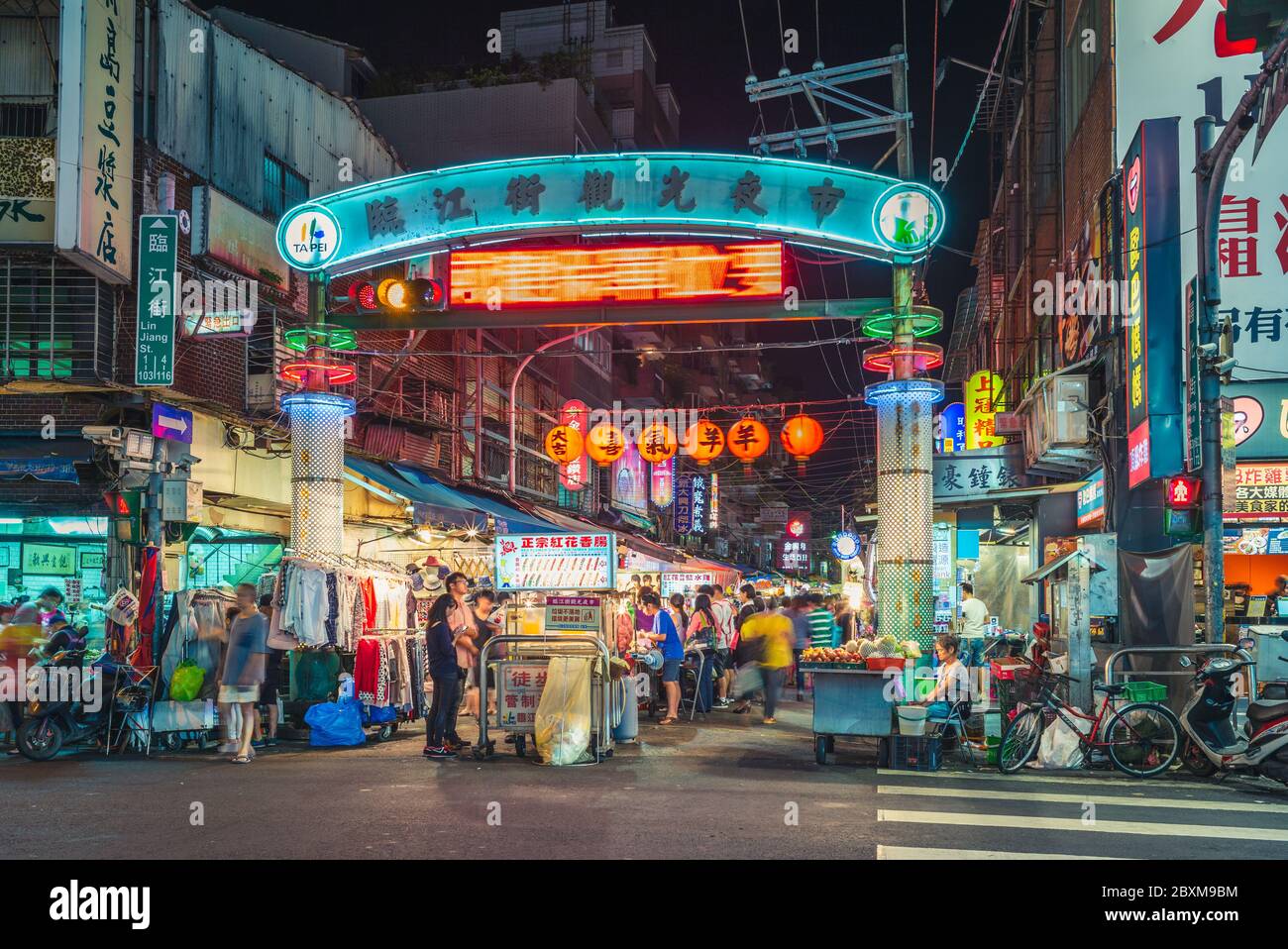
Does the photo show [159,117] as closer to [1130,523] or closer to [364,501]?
[364,501]

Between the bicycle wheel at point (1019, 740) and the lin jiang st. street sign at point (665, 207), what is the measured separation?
6251mm

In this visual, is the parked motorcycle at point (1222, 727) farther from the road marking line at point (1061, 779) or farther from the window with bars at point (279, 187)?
the window with bars at point (279, 187)

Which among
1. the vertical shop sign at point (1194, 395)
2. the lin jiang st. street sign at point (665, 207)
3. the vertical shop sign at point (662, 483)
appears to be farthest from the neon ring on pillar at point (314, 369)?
the vertical shop sign at point (662, 483)

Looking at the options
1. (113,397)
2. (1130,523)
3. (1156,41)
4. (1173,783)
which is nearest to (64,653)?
(113,397)

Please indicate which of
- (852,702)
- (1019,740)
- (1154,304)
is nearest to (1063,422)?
(1154,304)

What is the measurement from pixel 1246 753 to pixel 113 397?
51.1ft

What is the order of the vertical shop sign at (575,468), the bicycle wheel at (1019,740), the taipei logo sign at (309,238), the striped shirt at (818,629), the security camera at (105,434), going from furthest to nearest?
the vertical shop sign at (575,468), the striped shirt at (818,629), the taipei logo sign at (309,238), the security camera at (105,434), the bicycle wheel at (1019,740)

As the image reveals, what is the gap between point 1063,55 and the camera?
24125 millimetres

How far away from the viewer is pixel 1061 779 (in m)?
12.0

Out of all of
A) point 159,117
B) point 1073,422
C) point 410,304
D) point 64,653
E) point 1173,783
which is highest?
point 159,117

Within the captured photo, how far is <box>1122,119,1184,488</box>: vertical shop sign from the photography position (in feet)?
48.4

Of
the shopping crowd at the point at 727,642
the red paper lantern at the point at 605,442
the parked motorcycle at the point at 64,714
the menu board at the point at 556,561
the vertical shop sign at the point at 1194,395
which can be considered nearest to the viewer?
the parked motorcycle at the point at 64,714

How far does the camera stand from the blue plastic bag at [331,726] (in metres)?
14.2

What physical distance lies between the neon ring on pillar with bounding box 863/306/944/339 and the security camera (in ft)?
35.9
